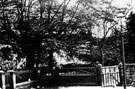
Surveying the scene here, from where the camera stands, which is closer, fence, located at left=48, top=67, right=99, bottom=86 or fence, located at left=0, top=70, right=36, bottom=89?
fence, located at left=0, top=70, right=36, bottom=89

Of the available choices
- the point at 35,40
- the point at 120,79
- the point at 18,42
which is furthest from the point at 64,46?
the point at 120,79

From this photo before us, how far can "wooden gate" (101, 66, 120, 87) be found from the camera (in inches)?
711

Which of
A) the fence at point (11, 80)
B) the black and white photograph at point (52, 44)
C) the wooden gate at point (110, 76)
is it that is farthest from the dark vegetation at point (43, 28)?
the wooden gate at point (110, 76)

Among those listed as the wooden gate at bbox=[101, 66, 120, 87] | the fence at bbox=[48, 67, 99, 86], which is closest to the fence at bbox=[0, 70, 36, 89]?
the fence at bbox=[48, 67, 99, 86]

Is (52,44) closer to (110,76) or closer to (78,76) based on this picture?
(78,76)

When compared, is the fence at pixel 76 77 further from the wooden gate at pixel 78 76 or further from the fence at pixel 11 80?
the fence at pixel 11 80

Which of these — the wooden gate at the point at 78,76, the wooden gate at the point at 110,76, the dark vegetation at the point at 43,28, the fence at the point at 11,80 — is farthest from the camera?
Result: the dark vegetation at the point at 43,28

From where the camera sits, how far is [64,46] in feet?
69.1

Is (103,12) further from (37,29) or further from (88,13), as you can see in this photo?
(37,29)

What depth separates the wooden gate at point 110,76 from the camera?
1805 cm

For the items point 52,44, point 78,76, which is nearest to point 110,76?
point 78,76

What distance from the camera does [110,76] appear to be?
60.1ft

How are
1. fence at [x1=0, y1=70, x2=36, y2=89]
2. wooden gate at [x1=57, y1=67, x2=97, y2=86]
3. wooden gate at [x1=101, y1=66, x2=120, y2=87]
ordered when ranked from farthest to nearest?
1. wooden gate at [x1=57, y1=67, x2=97, y2=86]
2. wooden gate at [x1=101, y1=66, x2=120, y2=87]
3. fence at [x1=0, y1=70, x2=36, y2=89]

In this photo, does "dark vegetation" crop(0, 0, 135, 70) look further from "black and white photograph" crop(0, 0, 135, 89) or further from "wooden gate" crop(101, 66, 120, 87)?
"wooden gate" crop(101, 66, 120, 87)
